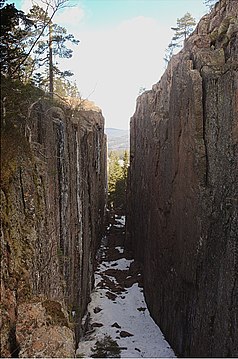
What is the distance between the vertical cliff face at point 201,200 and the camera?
1132cm

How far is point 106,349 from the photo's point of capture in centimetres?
1541

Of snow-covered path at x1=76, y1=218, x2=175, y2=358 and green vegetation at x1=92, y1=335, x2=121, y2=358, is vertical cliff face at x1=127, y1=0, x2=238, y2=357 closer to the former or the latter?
snow-covered path at x1=76, y1=218, x2=175, y2=358

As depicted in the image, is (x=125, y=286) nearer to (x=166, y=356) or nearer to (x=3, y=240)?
(x=166, y=356)

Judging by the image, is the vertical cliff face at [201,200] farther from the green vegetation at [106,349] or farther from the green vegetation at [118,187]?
the green vegetation at [118,187]

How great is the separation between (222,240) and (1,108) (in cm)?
816

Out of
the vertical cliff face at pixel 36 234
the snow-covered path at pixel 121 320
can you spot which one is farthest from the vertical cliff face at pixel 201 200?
the vertical cliff face at pixel 36 234

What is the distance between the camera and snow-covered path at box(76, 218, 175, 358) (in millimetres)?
15541

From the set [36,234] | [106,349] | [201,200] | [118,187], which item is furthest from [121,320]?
[118,187]

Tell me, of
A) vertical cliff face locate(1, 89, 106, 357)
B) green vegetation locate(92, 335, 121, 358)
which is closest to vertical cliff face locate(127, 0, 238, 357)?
green vegetation locate(92, 335, 121, 358)

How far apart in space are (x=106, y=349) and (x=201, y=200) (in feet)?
25.6

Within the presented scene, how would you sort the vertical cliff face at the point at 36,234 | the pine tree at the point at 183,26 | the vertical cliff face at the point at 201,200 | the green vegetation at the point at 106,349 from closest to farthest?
the vertical cliff face at the point at 36,234 < the vertical cliff face at the point at 201,200 < the green vegetation at the point at 106,349 < the pine tree at the point at 183,26

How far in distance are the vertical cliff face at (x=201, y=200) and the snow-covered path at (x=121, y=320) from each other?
0.76 metres

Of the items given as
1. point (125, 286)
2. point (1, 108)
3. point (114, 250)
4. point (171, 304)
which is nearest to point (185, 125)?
point (171, 304)

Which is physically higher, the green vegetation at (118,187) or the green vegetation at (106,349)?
the green vegetation at (118,187)
